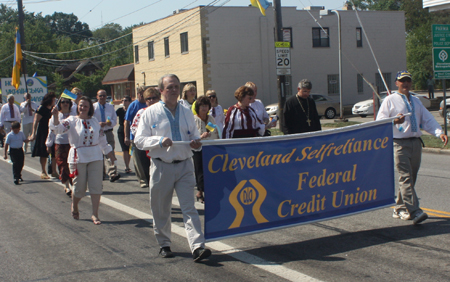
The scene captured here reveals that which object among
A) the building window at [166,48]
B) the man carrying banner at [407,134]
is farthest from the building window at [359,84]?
the man carrying banner at [407,134]

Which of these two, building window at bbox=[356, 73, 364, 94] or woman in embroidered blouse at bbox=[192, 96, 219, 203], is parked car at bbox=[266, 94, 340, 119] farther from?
woman in embroidered blouse at bbox=[192, 96, 219, 203]

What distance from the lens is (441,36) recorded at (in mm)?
15039

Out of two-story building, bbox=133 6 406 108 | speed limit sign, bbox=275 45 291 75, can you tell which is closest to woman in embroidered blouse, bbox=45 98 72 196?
speed limit sign, bbox=275 45 291 75

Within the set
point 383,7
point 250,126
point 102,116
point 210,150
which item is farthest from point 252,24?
point 383,7

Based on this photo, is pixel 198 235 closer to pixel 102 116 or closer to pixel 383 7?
pixel 102 116

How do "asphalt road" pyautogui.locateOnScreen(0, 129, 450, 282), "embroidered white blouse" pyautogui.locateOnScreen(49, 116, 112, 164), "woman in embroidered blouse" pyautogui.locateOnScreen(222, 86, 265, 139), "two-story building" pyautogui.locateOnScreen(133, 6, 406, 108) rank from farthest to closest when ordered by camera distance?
"two-story building" pyautogui.locateOnScreen(133, 6, 406, 108), "woman in embroidered blouse" pyautogui.locateOnScreen(222, 86, 265, 139), "embroidered white blouse" pyautogui.locateOnScreen(49, 116, 112, 164), "asphalt road" pyautogui.locateOnScreen(0, 129, 450, 282)

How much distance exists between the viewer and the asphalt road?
4.67m

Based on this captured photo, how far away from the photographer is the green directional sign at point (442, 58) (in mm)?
14953

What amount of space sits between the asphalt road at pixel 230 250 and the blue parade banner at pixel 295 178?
321 millimetres

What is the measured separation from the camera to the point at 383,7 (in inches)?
3632

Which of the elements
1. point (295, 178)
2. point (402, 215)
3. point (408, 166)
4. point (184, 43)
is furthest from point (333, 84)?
point (295, 178)

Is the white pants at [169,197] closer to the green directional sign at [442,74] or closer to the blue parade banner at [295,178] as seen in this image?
the blue parade banner at [295,178]

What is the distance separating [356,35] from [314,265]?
1437 inches

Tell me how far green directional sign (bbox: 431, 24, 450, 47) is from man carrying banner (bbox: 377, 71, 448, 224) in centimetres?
978
